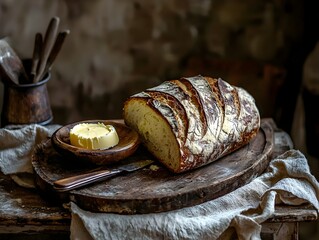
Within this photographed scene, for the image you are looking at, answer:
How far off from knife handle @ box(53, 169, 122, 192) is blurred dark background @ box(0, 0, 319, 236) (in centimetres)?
78

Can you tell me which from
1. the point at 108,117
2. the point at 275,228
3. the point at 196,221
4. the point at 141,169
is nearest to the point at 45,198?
the point at 141,169

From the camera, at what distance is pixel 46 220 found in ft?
4.18

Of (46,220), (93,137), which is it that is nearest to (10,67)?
(93,137)

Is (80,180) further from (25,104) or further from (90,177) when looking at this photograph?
(25,104)

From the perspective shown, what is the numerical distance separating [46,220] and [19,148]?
322 mm

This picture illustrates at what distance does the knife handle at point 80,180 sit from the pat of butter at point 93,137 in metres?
0.07

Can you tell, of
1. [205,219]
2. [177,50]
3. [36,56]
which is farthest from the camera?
[177,50]

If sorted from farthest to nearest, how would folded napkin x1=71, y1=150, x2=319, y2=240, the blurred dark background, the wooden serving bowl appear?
the blurred dark background
the wooden serving bowl
folded napkin x1=71, y1=150, x2=319, y2=240

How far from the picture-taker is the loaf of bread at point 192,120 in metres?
1.35

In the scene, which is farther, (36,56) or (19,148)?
(36,56)

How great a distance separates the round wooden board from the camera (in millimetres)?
1257

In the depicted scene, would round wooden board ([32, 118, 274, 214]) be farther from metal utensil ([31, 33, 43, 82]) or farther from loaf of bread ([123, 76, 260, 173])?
metal utensil ([31, 33, 43, 82])

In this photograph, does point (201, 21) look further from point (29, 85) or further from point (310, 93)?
point (29, 85)

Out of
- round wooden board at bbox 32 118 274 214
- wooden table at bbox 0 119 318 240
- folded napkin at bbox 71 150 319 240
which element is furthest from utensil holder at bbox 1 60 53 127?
folded napkin at bbox 71 150 319 240
